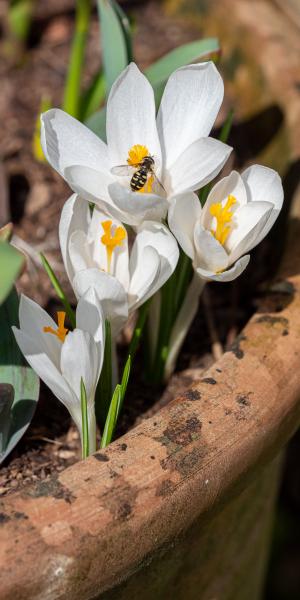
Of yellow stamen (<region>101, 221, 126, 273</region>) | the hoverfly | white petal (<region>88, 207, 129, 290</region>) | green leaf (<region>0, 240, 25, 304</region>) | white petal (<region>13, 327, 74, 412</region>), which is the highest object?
green leaf (<region>0, 240, 25, 304</region>)

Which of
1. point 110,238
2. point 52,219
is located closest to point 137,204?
point 110,238

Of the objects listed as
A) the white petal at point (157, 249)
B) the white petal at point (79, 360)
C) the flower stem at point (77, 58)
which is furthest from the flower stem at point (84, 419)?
the flower stem at point (77, 58)

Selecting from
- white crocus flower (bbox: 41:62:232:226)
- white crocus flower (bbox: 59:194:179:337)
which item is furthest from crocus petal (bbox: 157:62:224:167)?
white crocus flower (bbox: 59:194:179:337)

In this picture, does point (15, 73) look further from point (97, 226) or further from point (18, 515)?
point (18, 515)

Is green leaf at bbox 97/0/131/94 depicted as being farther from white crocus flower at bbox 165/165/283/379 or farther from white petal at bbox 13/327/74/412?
white petal at bbox 13/327/74/412

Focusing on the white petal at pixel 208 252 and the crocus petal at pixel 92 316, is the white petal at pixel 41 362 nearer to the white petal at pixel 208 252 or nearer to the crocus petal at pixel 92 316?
the crocus petal at pixel 92 316

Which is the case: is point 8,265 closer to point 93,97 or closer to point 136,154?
point 136,154

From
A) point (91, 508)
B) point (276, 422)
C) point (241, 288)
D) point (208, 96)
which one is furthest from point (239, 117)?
point (91, 508)
